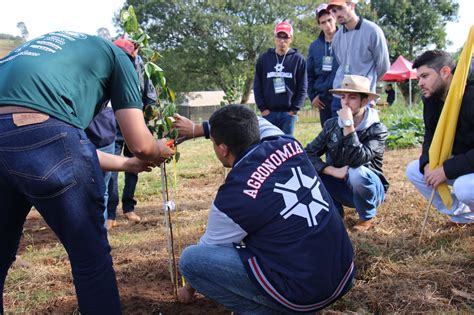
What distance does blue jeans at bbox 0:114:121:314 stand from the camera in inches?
70.8

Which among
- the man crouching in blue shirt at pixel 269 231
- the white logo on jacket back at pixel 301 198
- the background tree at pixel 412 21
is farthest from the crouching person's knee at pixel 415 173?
the background tree at pixel 412 21

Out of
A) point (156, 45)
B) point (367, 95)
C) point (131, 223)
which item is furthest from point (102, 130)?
point (156, 45)

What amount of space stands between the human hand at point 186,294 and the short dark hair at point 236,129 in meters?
0.94

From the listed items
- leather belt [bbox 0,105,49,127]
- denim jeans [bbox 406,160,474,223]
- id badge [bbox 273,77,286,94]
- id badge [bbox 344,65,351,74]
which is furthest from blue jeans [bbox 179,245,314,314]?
id badge [bbox 273,77,286,94]

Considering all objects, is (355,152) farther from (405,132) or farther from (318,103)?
(405,132)

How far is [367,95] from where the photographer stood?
368 cm

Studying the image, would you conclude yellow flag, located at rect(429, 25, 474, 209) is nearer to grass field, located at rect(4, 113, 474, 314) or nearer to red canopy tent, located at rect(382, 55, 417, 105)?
grass field, located at rect(4, 113, 474, 314)

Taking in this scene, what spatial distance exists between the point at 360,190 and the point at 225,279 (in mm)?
1707

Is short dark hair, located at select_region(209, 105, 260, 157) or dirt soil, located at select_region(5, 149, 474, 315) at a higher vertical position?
short dark hair, located at select_region(209, 105, 260, 157)

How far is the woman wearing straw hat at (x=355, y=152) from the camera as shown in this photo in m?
3.44

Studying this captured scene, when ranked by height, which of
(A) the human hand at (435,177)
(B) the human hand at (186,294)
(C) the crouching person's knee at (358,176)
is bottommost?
(B) the human hand at (186,294)

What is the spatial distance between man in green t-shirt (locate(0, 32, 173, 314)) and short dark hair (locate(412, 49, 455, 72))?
6.96 ft

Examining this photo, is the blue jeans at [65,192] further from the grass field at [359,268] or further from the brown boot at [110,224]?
the brown boot at [110,224]

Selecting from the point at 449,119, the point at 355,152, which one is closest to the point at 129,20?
the point at 355,152
